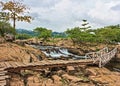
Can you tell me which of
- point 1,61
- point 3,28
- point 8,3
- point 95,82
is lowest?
point 95,82

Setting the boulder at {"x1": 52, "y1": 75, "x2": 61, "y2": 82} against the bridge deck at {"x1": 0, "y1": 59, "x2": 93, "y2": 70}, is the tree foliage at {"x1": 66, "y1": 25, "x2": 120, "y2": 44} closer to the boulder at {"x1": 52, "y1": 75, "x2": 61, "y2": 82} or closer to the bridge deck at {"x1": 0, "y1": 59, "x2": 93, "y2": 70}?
the bridge deck at {"x1": 0, "y1": 59, "x2": 93, "y2": 70}

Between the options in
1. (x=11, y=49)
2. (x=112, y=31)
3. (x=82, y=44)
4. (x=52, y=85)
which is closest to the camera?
(x=52, y=85)

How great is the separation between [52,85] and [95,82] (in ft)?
9.39

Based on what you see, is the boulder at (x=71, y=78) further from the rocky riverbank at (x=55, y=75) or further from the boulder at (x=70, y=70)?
the boulder at (x=70, y=70)

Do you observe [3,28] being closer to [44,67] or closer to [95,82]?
[44,67]

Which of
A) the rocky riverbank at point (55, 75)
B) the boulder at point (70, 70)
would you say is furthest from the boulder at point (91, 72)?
the boulder at point (70, 70)

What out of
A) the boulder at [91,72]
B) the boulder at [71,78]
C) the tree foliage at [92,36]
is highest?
the tree foliage at [92,36]

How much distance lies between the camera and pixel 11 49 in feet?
60.5

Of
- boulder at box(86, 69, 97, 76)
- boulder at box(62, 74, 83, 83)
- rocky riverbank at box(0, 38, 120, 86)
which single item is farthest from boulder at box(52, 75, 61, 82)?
boulder at box(86, 69, 97, 76)

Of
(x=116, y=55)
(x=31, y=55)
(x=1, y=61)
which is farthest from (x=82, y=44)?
(x=1, y=61)

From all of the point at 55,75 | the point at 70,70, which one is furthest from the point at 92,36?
the point at 55,75

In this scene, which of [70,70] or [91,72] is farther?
[70,70]

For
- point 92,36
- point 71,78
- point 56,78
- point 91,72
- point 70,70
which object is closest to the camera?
point 56,78

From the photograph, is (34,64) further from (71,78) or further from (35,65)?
(71,78)
